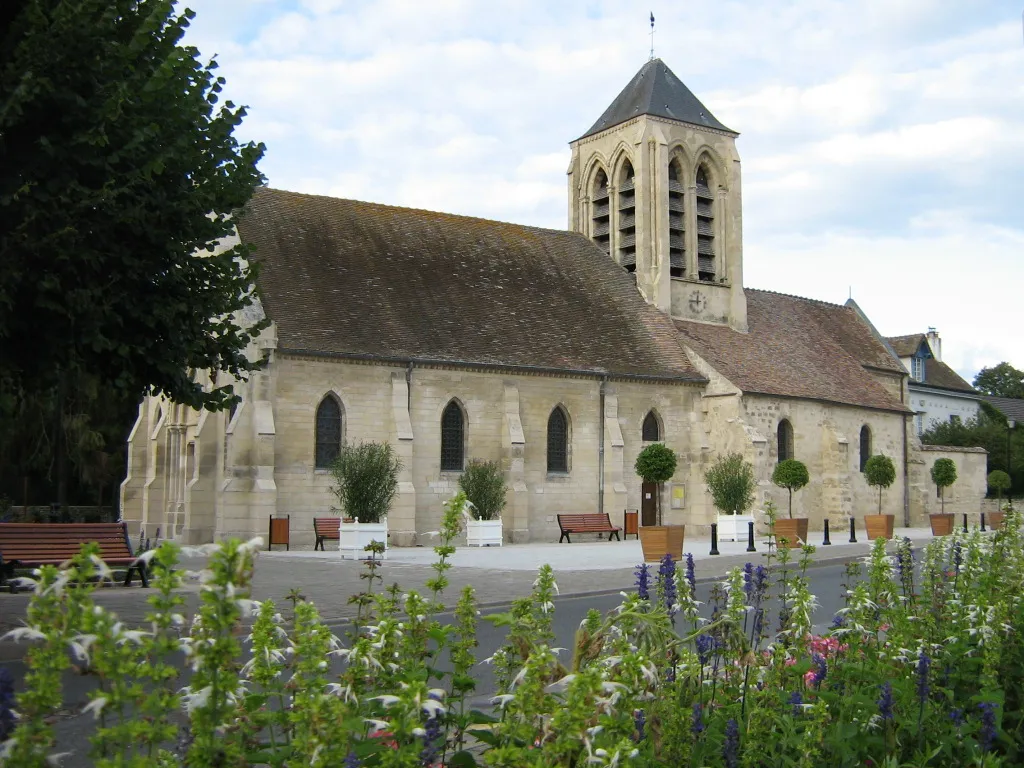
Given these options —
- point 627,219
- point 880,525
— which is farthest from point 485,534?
point 627,219

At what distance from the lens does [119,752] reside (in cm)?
271

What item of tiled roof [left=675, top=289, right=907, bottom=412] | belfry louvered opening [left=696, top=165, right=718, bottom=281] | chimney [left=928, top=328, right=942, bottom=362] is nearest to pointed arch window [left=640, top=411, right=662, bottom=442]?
tiled roof [left=675, top=289, right=907, bottom=412]

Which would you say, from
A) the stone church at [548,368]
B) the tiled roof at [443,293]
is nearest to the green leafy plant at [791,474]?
the stone church at [548,368]

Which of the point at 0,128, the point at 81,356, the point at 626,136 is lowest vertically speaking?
the point at 81,356

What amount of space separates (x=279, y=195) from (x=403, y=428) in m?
8.37

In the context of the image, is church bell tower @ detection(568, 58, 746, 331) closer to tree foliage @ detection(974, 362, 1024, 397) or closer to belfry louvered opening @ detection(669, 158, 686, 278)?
belfry louvered opening @ detection(669, 158, 686, 278)

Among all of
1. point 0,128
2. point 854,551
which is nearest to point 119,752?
point 0,128

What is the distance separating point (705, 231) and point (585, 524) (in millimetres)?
13326

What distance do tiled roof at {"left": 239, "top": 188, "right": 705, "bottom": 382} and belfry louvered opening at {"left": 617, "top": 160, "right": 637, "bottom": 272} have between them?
101 cm

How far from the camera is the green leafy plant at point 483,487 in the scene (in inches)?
1101

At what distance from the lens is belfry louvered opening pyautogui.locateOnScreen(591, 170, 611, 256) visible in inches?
1563

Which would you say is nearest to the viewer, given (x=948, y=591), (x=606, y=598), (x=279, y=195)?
(x=948, y=591)

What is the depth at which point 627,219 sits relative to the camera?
128 feet

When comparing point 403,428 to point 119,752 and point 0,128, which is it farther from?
point 119,752
